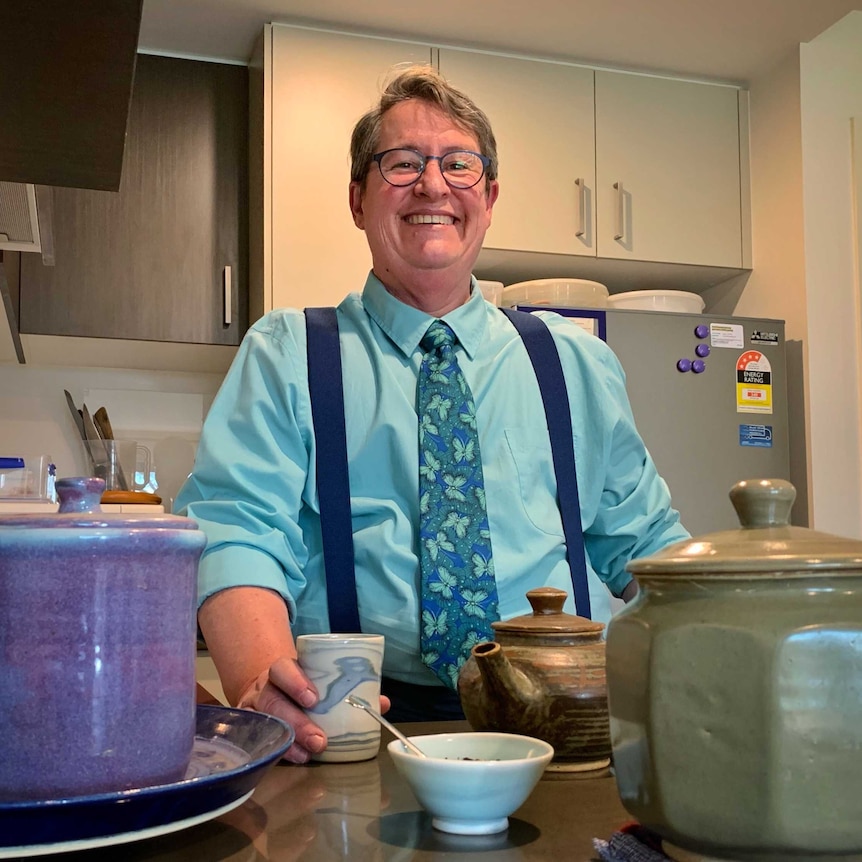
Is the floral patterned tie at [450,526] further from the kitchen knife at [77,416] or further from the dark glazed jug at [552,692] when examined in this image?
the kitchen knife at [77,416]

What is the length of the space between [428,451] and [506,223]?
5.38ft

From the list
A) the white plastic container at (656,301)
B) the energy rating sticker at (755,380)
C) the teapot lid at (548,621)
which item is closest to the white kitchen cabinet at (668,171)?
the white plastic container at (656,301)

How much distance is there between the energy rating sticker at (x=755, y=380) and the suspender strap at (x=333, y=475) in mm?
1727

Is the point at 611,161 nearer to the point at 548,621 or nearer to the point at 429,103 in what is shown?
the point at 429,103

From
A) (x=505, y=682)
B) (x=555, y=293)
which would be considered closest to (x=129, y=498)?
(x=555, y=293)

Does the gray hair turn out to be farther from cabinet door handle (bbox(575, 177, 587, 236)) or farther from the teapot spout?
cabinet door handle (bbox(575, 177, 587, 236))

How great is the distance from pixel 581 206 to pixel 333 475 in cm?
184

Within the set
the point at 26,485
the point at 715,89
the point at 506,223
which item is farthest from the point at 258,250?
the point at 715,89

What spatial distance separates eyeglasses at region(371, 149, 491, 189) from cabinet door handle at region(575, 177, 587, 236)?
1462mm

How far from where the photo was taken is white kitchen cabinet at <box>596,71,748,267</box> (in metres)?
2.81

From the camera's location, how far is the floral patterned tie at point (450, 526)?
1.07 metres

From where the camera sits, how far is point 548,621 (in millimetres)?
716

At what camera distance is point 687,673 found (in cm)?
43

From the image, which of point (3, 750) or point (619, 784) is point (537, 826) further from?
point (3, 750)
